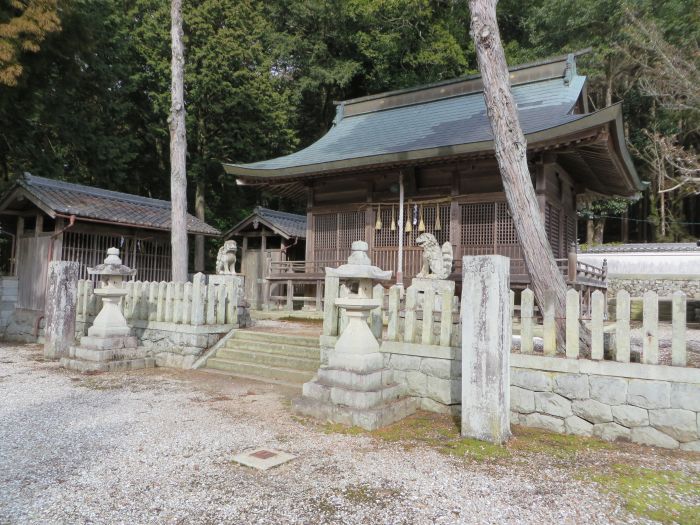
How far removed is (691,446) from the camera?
4406 millimetres

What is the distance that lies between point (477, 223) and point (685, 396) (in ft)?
24.6

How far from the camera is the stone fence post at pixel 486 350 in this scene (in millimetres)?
4559

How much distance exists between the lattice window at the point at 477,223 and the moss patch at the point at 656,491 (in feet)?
25.4

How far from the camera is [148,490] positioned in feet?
11.4

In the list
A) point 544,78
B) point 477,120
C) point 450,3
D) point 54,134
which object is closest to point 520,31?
point 450,3

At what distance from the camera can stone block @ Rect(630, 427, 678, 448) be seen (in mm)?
4481

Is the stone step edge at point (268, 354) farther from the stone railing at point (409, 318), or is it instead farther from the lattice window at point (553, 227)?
the lattice window at point (553, 227)

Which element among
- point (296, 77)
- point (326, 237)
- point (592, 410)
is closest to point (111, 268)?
point (326, 237)

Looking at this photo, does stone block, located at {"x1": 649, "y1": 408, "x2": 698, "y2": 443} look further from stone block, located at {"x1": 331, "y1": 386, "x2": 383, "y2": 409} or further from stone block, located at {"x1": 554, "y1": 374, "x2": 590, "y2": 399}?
stone block, located at {"x1": 331, "y1": 386, "x2": 383, "y2": 409}

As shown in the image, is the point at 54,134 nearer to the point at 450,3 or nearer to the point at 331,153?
the point at 331,153

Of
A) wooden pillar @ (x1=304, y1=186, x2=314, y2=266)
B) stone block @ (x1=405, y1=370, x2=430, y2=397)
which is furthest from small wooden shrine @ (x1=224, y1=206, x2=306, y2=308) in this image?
stone block @ (x1=405, y1=370, x2=430, y2=397)

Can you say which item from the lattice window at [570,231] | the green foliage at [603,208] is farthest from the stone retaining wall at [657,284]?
the lattice window at [570,231]

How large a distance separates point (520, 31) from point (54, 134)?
977 inches

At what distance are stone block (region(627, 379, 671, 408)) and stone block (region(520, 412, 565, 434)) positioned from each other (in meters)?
0.73
